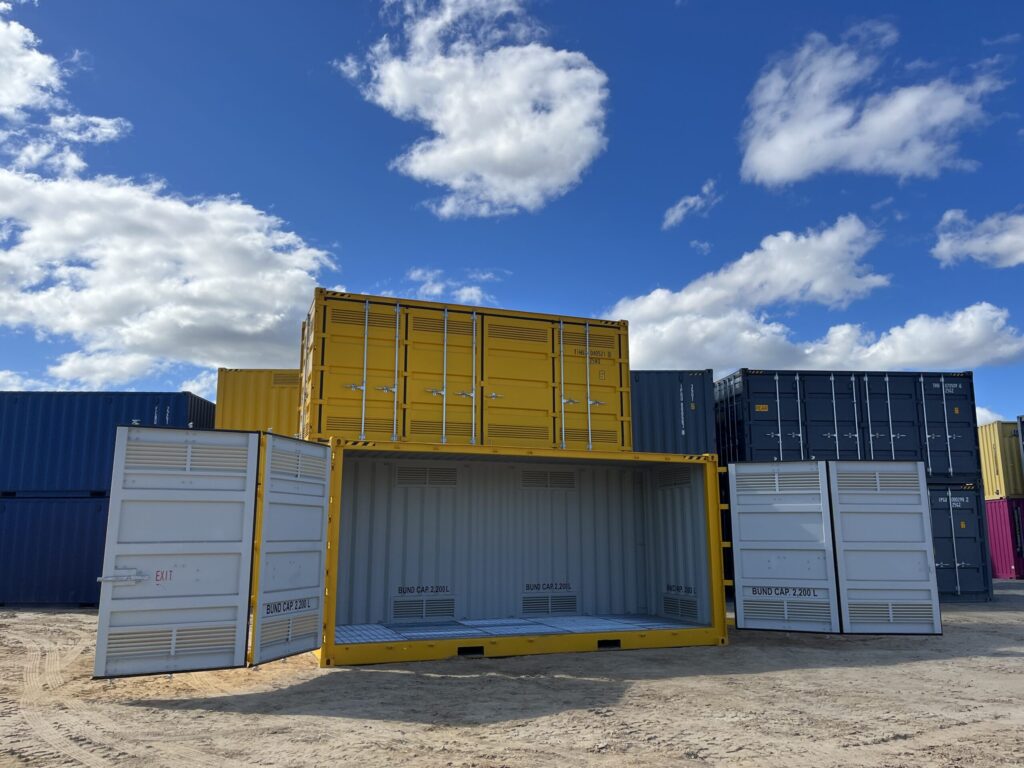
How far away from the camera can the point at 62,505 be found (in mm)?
17312

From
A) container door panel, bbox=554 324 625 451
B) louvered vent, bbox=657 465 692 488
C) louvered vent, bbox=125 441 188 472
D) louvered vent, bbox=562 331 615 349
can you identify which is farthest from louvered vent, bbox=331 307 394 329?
louvered vent, bbox=657 465 692 488

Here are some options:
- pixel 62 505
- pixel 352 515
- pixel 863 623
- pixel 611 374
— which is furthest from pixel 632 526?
pixel 62 505

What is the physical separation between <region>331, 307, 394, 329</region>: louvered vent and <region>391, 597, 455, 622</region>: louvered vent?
4342mm

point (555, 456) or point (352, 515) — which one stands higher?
point (555, 456)

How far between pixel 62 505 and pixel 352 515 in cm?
1010

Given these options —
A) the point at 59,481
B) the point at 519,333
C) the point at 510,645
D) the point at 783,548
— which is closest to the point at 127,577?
the point at 510,645

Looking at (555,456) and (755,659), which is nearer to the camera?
(755,659)

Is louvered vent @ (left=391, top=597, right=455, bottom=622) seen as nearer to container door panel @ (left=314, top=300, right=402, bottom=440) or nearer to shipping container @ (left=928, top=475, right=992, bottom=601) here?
container door panel @ (left=314, top=300, right=402, bottom=440)

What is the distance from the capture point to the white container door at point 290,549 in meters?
8.43

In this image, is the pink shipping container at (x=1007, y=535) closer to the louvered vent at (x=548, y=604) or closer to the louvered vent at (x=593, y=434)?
the louvered vent at (x=548, y=604)

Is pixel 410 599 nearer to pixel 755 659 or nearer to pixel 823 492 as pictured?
pixel 755 659

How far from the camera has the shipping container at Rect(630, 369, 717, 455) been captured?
1548 centimetres

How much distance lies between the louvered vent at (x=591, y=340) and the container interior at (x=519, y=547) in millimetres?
1955

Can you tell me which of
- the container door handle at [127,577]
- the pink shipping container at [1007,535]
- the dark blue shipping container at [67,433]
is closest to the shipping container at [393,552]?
the container door handle at [127,577]
